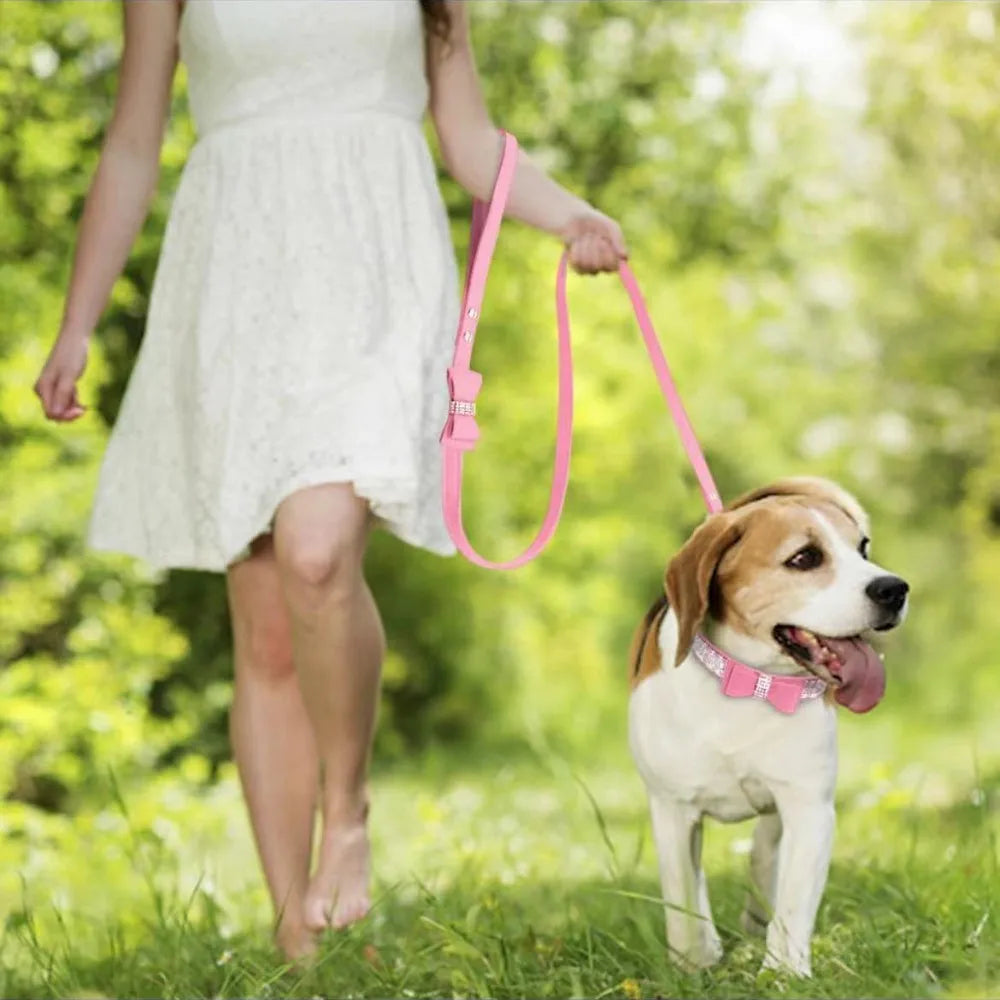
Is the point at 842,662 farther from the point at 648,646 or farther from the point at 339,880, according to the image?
the point at 339,880

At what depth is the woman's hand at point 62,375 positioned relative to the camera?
387 cm

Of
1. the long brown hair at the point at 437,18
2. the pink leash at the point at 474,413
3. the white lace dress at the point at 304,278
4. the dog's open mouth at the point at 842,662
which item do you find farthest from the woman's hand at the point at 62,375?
the dog's open mouth at the point at 842,662

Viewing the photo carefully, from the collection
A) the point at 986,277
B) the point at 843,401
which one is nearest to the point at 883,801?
the point at 986,277

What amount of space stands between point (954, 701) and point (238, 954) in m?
10.2

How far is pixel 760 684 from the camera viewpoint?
3195mm

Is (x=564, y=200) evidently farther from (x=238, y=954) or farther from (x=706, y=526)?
(x=238, y=954)

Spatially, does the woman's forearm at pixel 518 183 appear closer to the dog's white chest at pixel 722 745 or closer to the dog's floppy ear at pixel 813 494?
the dog's floppy ear at pixel 813 494

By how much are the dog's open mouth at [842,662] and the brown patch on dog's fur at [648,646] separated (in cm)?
30

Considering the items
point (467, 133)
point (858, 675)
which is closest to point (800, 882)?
point (858, 675)

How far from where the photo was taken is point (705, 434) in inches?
508

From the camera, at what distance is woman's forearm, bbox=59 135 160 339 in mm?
3885

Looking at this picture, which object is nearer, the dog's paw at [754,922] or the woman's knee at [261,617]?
the dog's paw at [754,922]

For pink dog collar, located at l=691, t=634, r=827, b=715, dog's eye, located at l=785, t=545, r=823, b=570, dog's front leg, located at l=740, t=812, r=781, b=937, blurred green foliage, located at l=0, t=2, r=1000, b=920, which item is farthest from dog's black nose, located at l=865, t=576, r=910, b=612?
blurred green foliage, located at l=0, t=2, r=1000, b=920

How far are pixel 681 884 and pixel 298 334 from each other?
1286 mm
